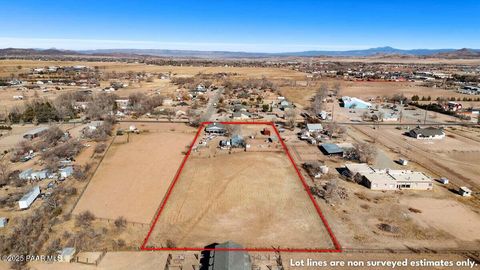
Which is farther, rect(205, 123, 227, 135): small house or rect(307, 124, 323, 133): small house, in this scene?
rect(307, 124, 323, 133): small house

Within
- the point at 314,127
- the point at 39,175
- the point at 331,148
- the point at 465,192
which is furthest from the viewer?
the point at 314,127

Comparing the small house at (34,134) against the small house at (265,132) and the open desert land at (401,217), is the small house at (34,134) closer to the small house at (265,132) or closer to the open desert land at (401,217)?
the small house at (265,132)

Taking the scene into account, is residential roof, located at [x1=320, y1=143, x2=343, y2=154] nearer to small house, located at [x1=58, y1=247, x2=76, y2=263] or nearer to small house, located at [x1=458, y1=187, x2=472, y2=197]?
small house, located at [x1=458, y1=187, x2=472, y2=197]

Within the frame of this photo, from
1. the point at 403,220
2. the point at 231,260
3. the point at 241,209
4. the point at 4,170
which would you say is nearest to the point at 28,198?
the point at 4,170

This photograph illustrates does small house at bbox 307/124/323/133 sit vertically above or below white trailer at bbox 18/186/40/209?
above

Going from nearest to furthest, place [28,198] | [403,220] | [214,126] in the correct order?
[403,220]
[28,198]
[214,126]

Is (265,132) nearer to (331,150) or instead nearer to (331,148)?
(331,148)

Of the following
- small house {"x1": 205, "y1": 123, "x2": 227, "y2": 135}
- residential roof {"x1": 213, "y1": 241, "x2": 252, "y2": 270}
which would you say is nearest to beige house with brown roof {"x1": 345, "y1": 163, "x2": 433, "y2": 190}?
residential roof {"x1": 213, "y1": 241, "x2": 252, "y2": 270}
